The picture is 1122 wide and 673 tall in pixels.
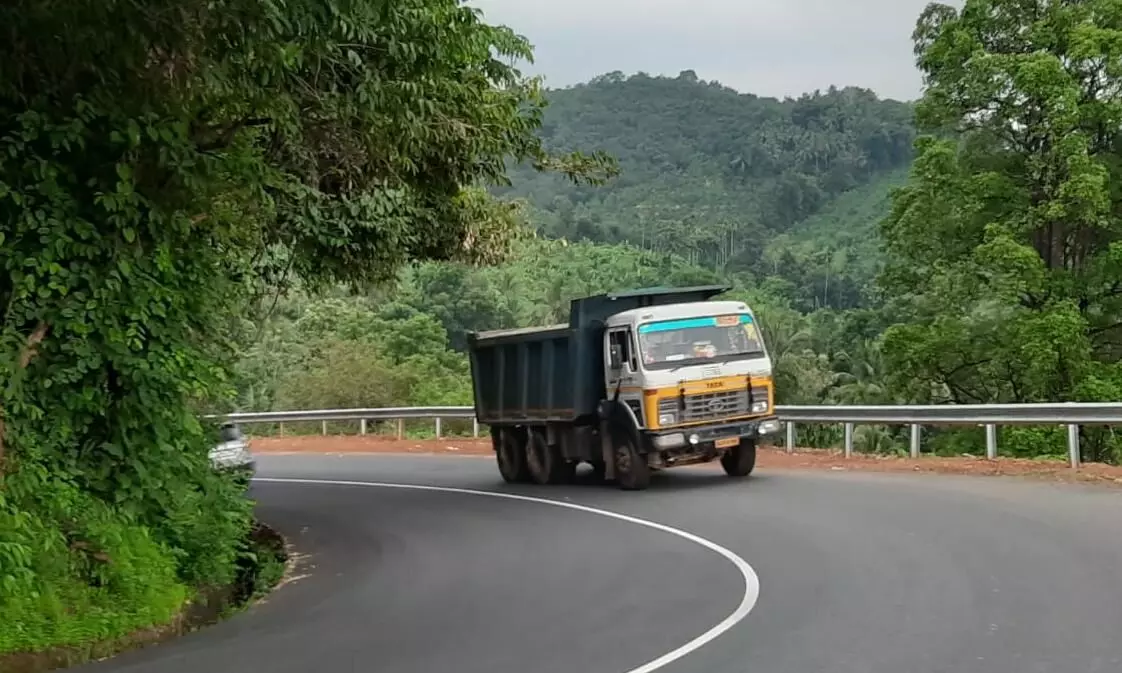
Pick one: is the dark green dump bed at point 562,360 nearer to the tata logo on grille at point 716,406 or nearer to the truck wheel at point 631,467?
the truck wheel at point 631,467

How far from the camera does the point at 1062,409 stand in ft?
56.2

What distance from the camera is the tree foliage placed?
330 inches

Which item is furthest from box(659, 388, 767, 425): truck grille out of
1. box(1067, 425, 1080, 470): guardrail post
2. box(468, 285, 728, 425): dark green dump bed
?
box(1067, 425, 1080, 470): guardrail post

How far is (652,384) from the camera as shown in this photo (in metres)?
17.1

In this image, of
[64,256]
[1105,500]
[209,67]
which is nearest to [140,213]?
[64,256]

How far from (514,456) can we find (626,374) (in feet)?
13.8

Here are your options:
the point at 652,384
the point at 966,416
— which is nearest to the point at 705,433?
the point at 652,384

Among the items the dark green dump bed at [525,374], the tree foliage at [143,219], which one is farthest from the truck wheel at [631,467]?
the tree foliage at [143,219]

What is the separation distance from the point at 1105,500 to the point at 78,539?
10485 mm

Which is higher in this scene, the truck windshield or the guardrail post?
the truck windshield

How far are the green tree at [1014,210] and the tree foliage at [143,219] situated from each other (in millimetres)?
17025

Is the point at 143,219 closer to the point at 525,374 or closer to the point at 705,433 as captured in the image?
the point at 705,433

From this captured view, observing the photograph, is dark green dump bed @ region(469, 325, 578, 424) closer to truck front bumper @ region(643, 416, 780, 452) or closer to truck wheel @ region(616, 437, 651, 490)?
truck wheel @ region(616, 437, 651, 490)

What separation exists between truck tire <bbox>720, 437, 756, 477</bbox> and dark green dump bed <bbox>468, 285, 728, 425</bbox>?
213 cm
